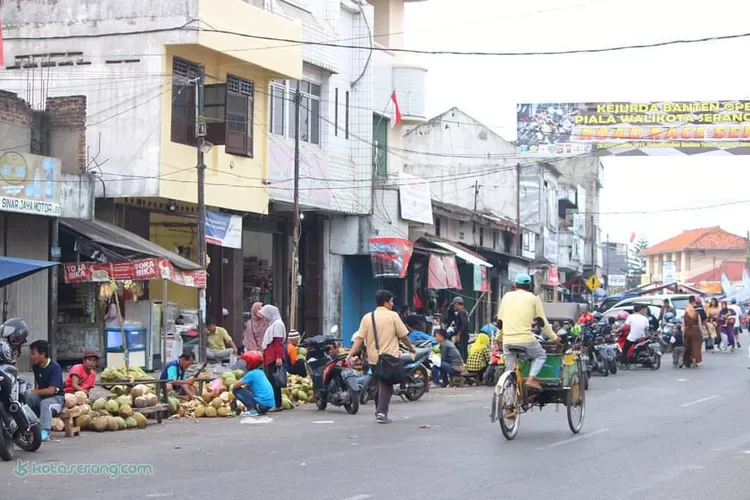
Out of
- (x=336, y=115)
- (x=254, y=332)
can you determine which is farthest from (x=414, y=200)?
(x=254, y=332)

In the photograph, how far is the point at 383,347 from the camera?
15.3 metres

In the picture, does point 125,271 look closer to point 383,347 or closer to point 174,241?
point 174,241

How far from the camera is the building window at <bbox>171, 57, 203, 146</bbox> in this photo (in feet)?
84.2

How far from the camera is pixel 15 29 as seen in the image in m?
26.5

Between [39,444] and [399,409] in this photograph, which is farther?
[399,409]

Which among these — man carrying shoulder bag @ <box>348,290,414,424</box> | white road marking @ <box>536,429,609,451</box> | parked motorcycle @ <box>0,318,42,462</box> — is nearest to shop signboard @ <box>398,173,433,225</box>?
man carrying shoulder bag @ <box>348,290,414,424</box>

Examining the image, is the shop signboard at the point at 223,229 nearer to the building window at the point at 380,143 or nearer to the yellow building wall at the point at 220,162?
the yellow building wall at the point at 220,162

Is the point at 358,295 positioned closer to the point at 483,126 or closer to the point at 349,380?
the point at 349,380

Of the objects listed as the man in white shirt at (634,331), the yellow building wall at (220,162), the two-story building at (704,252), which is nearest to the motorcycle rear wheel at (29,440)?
the yellow building wall at (220,162)

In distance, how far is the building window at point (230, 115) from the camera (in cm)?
2669

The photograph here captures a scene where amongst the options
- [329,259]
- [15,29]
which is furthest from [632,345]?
[15,29]

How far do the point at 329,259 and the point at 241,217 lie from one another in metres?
6.11

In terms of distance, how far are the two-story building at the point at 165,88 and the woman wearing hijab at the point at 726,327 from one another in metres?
17.3

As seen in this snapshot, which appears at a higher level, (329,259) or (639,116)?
(639,116)
